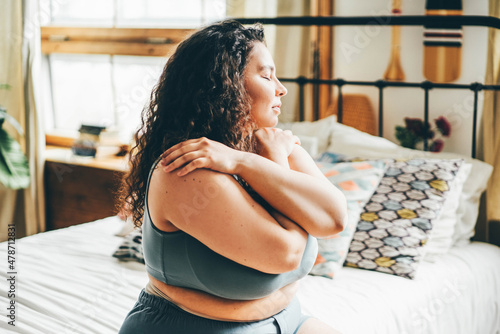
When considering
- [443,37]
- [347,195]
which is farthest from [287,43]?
[347,195]

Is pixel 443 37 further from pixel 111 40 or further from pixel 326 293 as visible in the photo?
pixel 111 40

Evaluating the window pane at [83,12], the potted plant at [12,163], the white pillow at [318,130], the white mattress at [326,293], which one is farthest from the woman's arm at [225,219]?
the window pane at [83,12]

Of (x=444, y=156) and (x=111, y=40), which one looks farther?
(x=111, y=40)

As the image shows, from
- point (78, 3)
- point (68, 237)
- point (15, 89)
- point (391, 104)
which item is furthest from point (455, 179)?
point (78, 3)

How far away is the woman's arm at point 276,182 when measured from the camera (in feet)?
3.44

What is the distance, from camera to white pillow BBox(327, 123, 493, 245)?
220cm

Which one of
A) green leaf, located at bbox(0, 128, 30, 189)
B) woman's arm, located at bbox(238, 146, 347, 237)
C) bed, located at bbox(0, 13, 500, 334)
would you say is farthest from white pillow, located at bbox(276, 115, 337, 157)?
green leaf, located at bbox(0, 128, 30, 189)

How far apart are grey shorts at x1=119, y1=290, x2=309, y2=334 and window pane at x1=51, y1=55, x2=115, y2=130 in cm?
271

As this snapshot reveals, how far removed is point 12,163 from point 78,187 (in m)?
0.42

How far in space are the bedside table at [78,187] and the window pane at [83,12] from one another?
930 mm

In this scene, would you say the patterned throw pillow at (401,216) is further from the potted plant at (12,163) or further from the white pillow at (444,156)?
the potted plant at (12,163)

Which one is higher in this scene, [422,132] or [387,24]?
[387,24]

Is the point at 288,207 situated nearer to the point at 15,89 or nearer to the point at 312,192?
the point at 312,192

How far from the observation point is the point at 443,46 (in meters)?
2.45
